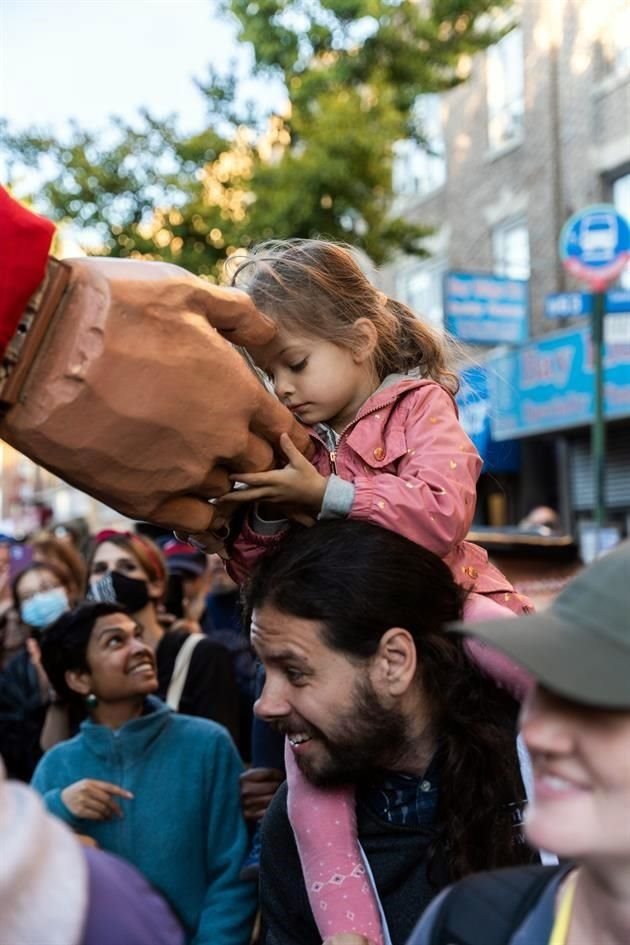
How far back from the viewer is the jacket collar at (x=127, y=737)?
3695 mm

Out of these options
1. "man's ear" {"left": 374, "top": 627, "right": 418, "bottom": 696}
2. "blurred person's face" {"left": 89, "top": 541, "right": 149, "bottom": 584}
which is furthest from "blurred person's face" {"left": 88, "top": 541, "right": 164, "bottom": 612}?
"man's ear" {"left": 374, "top": 627, "right": 418, "bottom": 696}

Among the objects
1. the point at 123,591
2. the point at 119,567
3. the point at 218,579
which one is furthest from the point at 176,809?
the point at 218,579

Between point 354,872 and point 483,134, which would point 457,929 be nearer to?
point 354,872

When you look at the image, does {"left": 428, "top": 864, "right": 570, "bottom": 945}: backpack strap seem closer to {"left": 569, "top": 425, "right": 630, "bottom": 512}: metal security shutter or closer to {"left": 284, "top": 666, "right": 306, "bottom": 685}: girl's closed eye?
{"left": 284, "top": 666, "right": 306, "bottom": 685}: girl's closed eye

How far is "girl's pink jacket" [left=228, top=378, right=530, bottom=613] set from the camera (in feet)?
7.16

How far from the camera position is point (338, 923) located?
215cm

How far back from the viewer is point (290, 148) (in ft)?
48.2

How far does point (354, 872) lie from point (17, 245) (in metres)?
1.25

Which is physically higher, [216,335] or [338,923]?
[216,335]

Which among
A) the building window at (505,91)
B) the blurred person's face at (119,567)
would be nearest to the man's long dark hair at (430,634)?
the blurred person's face at (119,567)

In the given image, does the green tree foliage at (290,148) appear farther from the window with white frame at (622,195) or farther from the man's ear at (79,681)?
the man's ear at (79,681)

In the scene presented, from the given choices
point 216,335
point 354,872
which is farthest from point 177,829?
point 216,335

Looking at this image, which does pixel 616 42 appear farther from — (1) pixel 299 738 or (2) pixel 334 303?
(1) pixel 299 738

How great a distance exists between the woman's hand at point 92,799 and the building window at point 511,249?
1514 cm
